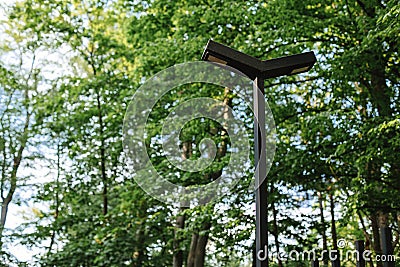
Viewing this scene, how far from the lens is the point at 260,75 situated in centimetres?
435

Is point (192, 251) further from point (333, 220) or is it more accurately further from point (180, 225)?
point (333, 220)

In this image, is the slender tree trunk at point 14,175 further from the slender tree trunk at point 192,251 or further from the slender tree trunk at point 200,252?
the slender tree trunk at point 200,252

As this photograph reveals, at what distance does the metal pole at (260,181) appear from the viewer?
3949 millimetres

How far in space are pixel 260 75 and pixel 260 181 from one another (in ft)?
2.94

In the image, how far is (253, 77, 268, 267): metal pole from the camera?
13.0ft

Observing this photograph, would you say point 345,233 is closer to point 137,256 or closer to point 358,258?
point 137,256

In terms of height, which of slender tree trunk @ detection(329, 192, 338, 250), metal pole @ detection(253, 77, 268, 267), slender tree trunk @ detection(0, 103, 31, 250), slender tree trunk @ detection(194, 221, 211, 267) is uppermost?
slender tree trunk @ detection(0, 103, 31, 250)

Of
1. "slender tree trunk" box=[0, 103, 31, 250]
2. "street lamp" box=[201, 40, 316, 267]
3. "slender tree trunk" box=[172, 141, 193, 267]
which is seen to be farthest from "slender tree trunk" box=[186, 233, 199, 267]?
"street lamp" box=[201, 40, 316, 267]

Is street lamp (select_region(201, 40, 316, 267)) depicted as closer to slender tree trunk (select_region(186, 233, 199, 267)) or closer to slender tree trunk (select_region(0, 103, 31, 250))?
slender tree trunk (select_region(186, 233, 199, 267))

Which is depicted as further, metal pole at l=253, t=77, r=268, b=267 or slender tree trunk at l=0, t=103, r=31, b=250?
slender tree trunk at l=0, t=103, r=31, b=250

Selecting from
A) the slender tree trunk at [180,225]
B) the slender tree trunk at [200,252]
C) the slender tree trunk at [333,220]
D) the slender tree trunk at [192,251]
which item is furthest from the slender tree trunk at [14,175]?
the slender tree trunk at [333,220]

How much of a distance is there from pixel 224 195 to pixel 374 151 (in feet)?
9.10

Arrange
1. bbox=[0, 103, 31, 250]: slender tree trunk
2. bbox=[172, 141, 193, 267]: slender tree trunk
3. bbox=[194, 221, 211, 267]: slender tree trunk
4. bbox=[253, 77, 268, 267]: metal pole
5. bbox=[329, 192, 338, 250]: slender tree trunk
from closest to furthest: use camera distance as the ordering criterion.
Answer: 1. bbox=[253, 77, 268, 267]: metal pole
2. bbox=[329, 192, 338, 250]: slender tree trunk
3. bbox=[194, 221, 211, 267]: slender tree trunk
4. bbox=[172, 141, 193, 267]: slender tree trunk
5. bbox=[0, 103, 31, 250]: slender tree trunk

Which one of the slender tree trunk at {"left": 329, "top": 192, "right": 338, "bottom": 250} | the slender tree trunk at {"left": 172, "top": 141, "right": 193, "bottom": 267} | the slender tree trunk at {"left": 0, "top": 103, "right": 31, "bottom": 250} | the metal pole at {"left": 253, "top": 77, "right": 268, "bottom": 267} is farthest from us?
the slender tree trunk at {"left": 0, "top": 103, "right": 31, "bottom": 250}
